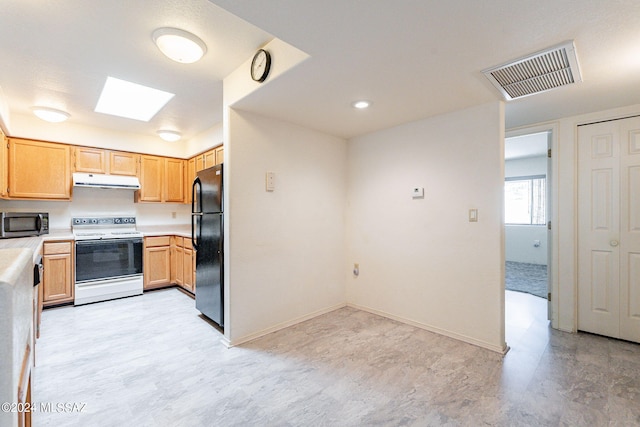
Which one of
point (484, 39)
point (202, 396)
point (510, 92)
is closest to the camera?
point (484, 39)

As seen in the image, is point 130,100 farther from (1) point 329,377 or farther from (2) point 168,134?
(1) point 329,377

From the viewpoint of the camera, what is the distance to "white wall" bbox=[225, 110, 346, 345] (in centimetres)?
267

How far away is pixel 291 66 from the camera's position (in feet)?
6.46

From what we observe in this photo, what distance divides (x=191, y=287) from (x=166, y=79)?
2676 millimetres

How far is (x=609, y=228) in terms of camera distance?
2.79 m

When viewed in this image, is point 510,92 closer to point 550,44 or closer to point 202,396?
point 550,44

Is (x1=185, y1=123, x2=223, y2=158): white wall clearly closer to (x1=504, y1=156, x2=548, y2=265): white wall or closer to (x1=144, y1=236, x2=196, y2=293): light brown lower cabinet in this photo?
(x1=144, y1=236, x2=196, y2=293): light brown lower cabinet

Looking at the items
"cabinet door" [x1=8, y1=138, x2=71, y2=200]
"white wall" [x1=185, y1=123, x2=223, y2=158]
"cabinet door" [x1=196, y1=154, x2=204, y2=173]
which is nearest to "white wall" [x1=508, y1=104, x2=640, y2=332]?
"white wall" [x1=185, y1=123, x2=223, y2=158]

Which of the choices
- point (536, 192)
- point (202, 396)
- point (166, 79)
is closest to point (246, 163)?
point (166, 79)

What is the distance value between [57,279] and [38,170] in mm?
1399

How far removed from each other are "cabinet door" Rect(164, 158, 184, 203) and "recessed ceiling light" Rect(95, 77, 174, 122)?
108 centimetres

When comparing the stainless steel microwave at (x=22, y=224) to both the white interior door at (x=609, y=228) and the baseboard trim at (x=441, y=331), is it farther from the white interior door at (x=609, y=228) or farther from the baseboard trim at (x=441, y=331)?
the white interior door at (x=609, y=228)

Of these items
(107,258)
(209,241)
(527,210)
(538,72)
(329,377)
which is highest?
(538,72)

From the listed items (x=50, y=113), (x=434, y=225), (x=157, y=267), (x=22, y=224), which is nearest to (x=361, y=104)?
(x=434, y=225)
